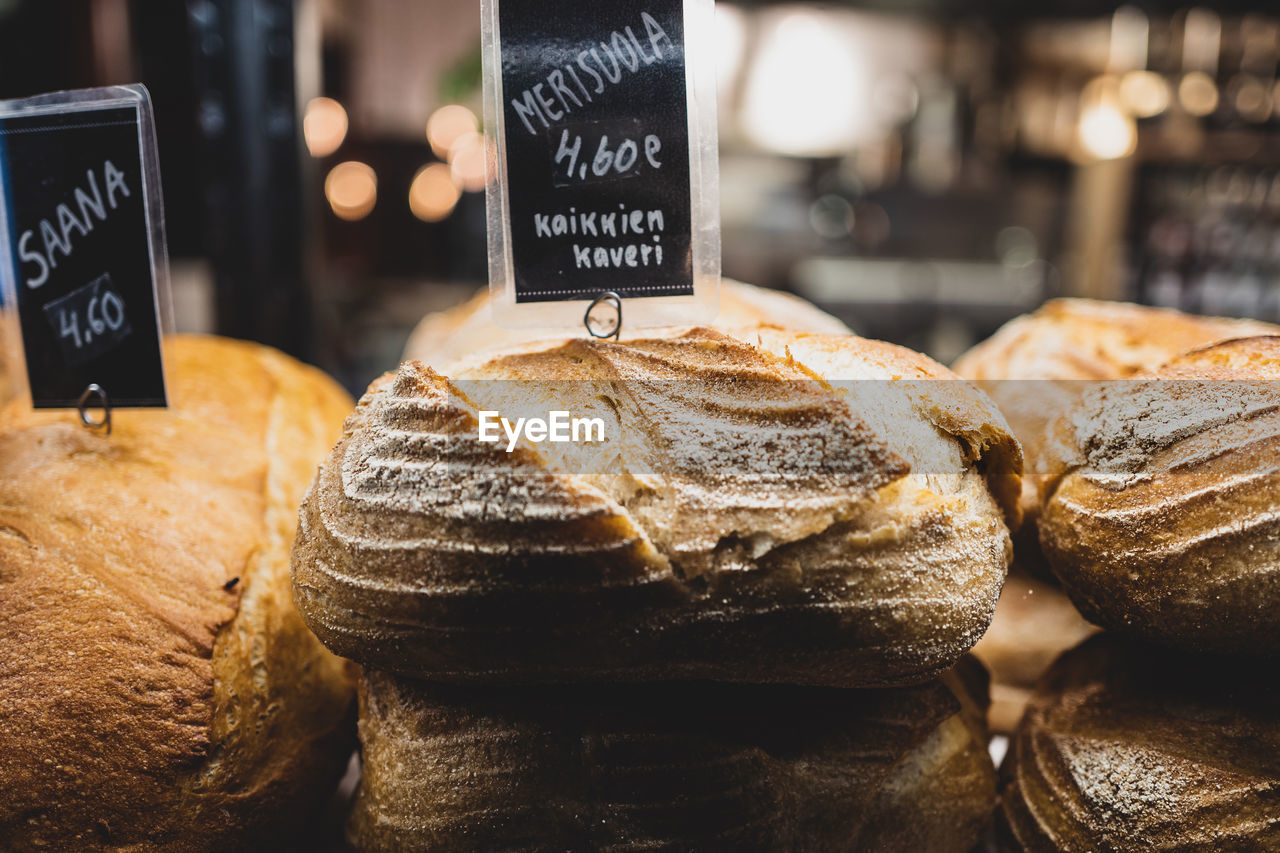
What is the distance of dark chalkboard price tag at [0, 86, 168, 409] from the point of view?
1.21 m

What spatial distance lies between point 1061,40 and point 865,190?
1441mm

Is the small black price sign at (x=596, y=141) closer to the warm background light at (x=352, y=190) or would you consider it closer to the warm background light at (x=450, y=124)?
the warm background light at (x=450, y=124)

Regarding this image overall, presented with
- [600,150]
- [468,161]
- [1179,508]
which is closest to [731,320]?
[600,150]

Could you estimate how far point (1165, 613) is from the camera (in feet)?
3.17

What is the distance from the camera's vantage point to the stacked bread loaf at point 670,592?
86cm

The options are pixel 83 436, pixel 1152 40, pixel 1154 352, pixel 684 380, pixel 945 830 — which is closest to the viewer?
pixel 684 380

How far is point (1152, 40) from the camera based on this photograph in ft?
14.5

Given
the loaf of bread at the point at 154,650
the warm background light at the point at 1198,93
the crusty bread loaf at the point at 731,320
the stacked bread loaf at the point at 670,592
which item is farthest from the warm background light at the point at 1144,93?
the loaf of bread at the point at 154,650

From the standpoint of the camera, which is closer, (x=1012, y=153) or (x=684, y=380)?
(x=684, y=380)

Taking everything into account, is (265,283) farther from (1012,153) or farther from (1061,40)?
(1061,40)

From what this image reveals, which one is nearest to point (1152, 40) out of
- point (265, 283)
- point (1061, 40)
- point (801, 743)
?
point (1061, 40)

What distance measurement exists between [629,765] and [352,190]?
6953 millimetres

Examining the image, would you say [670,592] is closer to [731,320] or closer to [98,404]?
[731,320]

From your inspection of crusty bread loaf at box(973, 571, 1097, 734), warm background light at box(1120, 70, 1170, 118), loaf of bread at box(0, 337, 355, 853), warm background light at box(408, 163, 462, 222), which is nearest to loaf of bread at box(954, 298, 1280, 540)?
crusty bread loaf at box(973, 571, 1097, 734)
